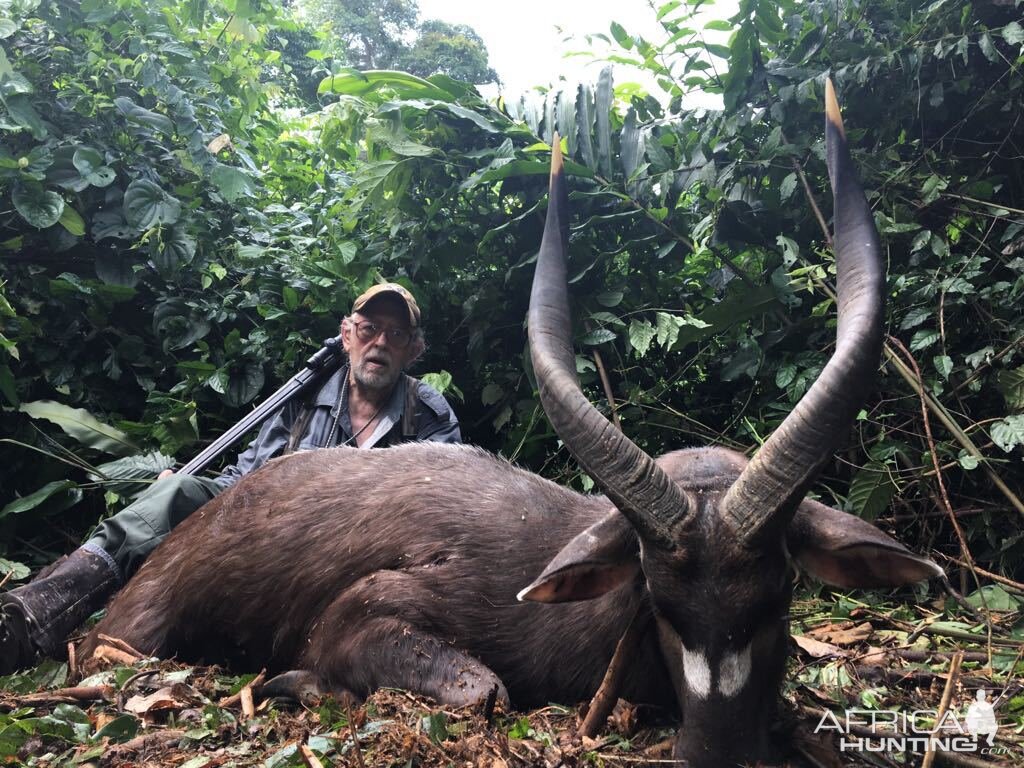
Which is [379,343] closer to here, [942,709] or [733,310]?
[733,310]

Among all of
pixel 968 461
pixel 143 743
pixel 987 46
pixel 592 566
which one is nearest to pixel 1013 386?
pixel 968 461

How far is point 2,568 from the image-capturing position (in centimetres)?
500

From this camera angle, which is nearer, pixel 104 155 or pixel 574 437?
pixel 574 437

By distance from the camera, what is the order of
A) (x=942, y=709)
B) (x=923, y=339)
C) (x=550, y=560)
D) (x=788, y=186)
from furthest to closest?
(x=788, y=186)
(x=923, y=339)
(x=550, y=560)
(x=942, y=709)

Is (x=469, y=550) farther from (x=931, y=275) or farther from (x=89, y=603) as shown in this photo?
(x=931, y=275)

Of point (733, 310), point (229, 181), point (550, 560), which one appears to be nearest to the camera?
point (550, 560)

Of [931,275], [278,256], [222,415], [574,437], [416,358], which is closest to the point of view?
[574,437]

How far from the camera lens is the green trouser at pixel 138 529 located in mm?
4703

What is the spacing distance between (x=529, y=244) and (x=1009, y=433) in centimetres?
335

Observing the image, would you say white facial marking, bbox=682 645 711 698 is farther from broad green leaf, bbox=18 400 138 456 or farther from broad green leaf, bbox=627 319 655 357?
broad green leaf, bbox=18 400 138 456

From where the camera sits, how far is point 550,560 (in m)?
3.59

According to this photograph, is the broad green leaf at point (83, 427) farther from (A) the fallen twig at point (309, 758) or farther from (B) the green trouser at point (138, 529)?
(A) the fallen twig at point (309, 758)

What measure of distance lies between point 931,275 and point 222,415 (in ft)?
16.0

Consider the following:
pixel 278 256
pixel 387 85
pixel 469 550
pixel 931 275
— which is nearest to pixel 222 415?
pixel 278 256
